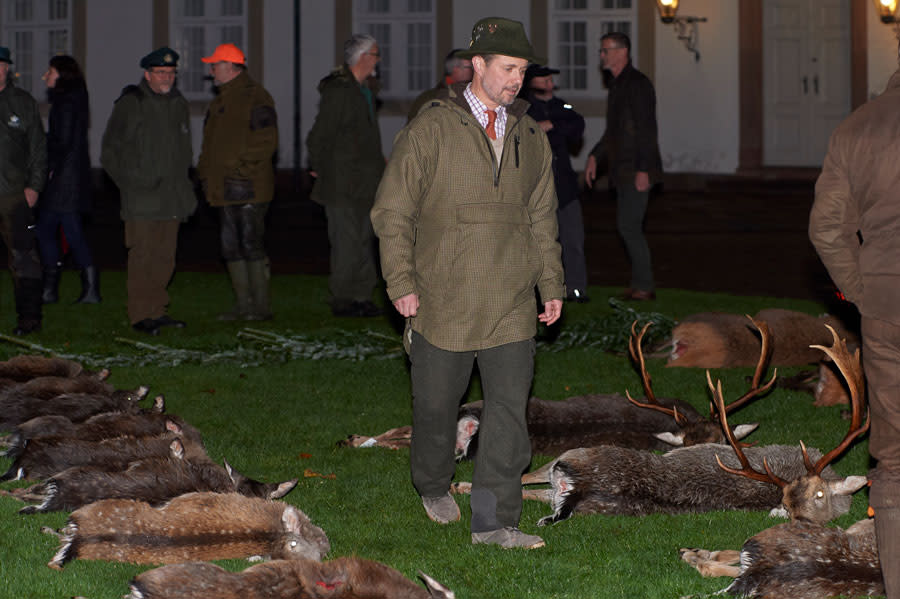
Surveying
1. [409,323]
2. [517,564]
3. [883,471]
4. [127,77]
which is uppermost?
[127,77]

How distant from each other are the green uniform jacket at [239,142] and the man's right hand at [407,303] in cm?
629

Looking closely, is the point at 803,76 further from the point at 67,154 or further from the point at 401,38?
the point at 67,154

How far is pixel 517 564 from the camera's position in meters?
5.80

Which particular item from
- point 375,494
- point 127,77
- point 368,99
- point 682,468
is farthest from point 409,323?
point 127,77

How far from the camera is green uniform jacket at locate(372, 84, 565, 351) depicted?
6.05m

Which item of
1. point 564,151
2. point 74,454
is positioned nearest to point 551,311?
point 74,454

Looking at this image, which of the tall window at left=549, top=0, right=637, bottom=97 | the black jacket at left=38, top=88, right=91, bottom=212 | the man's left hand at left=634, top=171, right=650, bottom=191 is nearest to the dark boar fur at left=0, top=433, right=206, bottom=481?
the black jacket at left=38, top=88, right=91, bottom=212

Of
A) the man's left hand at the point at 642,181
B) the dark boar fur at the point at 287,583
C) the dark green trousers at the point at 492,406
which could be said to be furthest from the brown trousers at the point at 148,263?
the dark boar fur at the point at 287,583

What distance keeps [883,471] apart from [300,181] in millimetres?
23602

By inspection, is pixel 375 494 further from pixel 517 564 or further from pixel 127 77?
pixel 127 77

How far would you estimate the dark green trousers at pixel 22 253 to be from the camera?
11.4m

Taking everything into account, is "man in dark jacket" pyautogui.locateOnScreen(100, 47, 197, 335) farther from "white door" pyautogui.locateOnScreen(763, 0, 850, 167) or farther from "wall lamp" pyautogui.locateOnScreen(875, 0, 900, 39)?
"white door" pyautogui.locateOnScreen(763, 0, 850, 167)

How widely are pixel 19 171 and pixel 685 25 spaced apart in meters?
18.1

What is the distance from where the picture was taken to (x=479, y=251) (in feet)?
19.9
